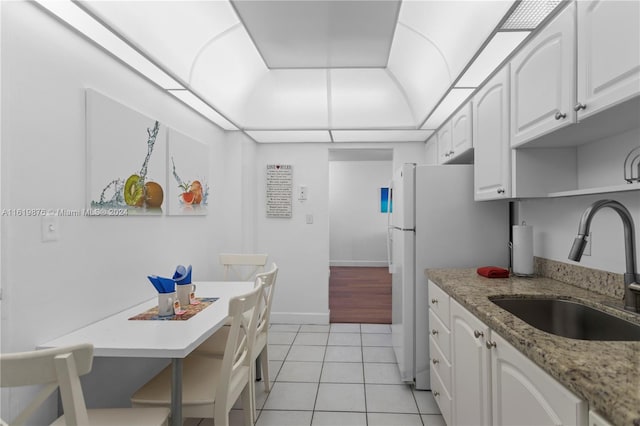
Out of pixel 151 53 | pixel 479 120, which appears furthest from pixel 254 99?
pixel 479 120

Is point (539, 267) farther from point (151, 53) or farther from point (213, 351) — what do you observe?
point (151, 53)

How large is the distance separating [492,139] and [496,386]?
1386 millimetres

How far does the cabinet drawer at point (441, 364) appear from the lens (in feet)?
5.75

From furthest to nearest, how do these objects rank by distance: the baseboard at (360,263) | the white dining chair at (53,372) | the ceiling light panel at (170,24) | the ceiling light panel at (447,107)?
1. the baseboard at (360,263)
2. the ceiling light panel at (447,107)
3. the ceiling light panel at (170,24)
4. the white dining chair at (53,372)

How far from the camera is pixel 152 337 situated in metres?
1.37

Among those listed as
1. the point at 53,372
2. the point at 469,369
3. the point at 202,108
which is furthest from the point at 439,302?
the point at 202,108

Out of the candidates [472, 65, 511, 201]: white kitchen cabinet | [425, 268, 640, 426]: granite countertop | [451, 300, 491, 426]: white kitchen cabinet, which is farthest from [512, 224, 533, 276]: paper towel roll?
[451, 300, 491, 426]: white kitchen cabinet

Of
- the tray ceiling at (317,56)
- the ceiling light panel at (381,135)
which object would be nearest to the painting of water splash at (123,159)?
the tray ceiling at (317,56)

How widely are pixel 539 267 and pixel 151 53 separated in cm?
269

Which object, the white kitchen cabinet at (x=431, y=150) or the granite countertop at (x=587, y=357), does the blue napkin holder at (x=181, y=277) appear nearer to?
the granite countertop at (x=587, y=357)

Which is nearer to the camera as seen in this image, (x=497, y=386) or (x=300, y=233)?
(x=497, y=386)

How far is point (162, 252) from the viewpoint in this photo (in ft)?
7.26

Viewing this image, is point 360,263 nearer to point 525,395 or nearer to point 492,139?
point 492,139

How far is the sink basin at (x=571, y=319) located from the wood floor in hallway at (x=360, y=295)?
2.44 meters
